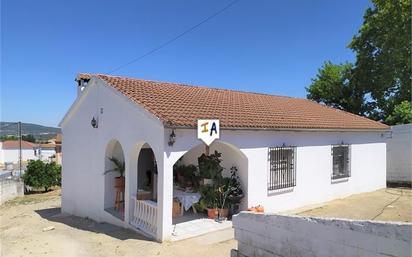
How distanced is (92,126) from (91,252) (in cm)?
549

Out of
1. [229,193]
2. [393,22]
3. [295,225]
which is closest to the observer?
[295,225]

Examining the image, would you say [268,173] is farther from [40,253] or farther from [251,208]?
[40,253]

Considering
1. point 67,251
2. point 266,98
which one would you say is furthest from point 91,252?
point 266,98

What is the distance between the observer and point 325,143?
46.0 feet

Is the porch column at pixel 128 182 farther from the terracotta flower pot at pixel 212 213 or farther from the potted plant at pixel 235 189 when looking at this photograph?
the potted plant at pixel 235 189

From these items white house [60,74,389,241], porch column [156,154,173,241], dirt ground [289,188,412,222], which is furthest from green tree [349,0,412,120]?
porch column [156,154,173,241]

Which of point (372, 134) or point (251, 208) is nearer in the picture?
point (251, 208)

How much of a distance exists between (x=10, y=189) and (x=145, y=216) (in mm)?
17509

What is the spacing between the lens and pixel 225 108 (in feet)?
40.6

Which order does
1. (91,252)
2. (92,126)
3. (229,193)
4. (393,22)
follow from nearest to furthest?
1. (91,252)
2. (229,193)
3. (92,126)
4. (393,22)

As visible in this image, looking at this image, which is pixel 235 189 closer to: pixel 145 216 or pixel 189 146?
pixel 189 146

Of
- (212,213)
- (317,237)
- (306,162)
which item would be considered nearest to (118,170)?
(212,213)

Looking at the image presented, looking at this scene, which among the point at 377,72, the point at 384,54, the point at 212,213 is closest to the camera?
the point at 212,213

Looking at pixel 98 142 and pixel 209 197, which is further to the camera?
pixel 98 142
